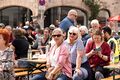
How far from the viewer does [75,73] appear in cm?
834

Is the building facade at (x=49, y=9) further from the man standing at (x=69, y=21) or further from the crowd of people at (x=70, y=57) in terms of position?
the crowd of people at (x=70, y=57)

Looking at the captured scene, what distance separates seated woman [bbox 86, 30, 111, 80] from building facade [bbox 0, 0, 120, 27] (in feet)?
67.0

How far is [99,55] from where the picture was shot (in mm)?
8820

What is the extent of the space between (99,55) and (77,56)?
23.3 inches

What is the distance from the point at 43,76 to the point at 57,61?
0.71 m

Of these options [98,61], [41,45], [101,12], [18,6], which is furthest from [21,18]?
[98,61]

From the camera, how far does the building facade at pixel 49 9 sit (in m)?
29.7

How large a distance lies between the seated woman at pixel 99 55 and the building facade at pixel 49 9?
20432mm

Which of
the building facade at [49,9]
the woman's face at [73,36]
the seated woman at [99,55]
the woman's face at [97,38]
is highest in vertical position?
the woman's face at [73,36]

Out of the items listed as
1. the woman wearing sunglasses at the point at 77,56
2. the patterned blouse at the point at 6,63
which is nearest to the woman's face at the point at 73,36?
the woman wearing sunglasses at the point at 77,56

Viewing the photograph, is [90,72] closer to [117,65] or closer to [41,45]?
[117,65]

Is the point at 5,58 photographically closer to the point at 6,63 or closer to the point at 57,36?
the point at 6,63

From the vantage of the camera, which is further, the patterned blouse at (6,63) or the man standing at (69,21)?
the man standing at (69,21)

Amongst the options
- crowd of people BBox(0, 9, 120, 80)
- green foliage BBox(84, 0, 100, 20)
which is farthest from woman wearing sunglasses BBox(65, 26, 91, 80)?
green foliage BBox(84, 0, 100, 20)
